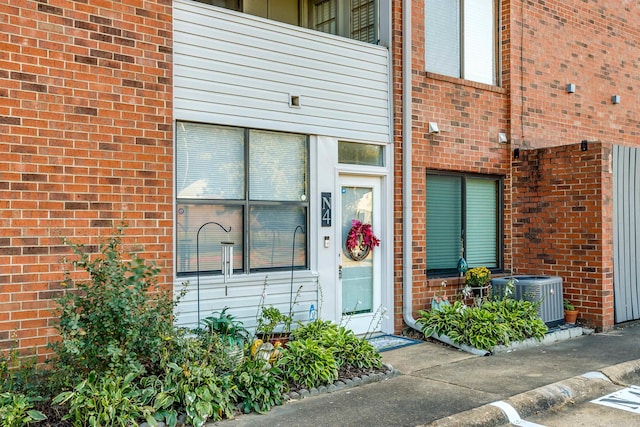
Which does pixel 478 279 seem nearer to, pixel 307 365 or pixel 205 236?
pixel 307 365

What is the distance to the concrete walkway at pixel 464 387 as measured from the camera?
523 centimetres

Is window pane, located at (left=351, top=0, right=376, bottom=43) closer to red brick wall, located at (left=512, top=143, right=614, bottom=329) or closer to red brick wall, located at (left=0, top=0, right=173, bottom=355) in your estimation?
red brick wall, located at (left=512, top=143, right=614, bottom=329)

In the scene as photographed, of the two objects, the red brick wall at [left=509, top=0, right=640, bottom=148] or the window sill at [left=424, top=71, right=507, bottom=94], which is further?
the red brick wall at [left=509, top=0, right=640, bottom=148]

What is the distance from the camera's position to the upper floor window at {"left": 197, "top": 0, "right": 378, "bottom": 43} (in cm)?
905

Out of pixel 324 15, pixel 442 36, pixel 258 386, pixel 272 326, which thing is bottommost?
pixel 258 386

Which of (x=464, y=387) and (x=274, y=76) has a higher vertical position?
(x=274, y=76)

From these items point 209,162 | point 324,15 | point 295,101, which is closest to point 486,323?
point 295,101

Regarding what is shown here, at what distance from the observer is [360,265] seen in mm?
8617

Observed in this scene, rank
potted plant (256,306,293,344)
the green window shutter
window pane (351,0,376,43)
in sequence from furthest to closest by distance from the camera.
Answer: the green window shutter, window pane (351,0,376,43), potted plant (256,306,293,344)

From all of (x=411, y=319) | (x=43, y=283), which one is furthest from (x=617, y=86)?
(x=43, y=283)

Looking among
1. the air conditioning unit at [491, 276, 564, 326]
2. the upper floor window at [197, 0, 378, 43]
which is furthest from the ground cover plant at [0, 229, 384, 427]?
the upper floor window at [197, 0, 378, 43]

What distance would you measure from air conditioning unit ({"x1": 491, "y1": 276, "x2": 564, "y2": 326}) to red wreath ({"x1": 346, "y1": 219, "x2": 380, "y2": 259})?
2091mm

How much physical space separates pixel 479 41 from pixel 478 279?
160 inches

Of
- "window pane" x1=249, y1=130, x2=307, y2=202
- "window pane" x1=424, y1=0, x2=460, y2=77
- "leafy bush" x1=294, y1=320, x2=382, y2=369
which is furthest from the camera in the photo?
"window pane" x1=424, y1=0, x2=460, y2=77
